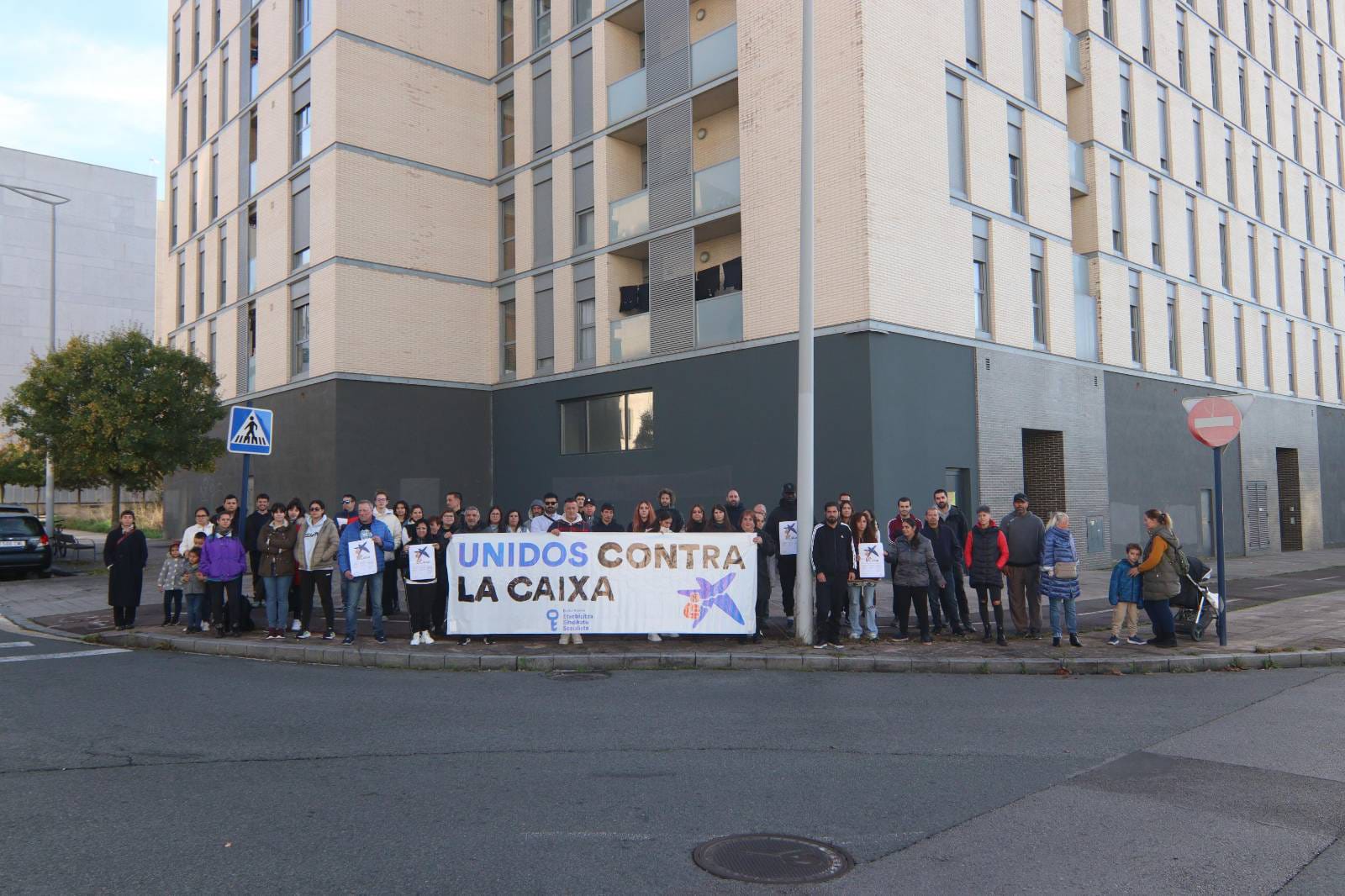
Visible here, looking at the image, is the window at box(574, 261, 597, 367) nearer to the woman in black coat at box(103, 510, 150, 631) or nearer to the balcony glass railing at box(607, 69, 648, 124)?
the balcony glass railing at box(607, 69, 648, 124)

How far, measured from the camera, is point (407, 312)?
979 inches

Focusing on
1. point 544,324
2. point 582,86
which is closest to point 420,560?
point 544,324

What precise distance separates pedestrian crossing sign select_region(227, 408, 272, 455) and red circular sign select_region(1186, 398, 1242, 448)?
11.7m

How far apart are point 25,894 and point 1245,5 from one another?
38.2 metres

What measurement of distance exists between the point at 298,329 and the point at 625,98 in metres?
10.8

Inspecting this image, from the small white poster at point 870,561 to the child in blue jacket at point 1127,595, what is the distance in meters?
2.69

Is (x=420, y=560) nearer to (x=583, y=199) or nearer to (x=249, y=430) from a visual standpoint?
(x=249, y=430)

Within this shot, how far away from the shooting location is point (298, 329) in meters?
25.7

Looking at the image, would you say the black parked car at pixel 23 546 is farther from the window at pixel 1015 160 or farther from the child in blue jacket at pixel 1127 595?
the window at pixel 1015 160

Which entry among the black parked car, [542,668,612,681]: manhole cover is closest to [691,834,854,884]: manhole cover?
[542,668,612,681]: manhole cover

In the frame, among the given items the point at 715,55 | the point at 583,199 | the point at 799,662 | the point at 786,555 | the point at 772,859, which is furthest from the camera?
the point at 583,199

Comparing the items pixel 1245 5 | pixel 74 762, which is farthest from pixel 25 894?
pixel 1245 5

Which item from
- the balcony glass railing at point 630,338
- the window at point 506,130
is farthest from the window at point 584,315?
the window at point 506,130

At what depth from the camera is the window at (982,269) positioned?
2027cm
